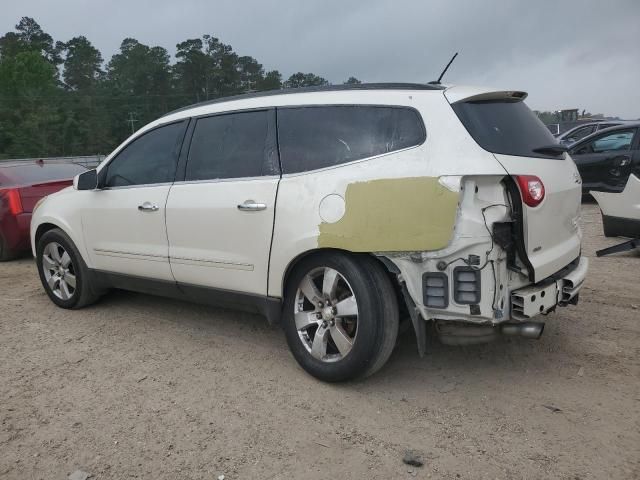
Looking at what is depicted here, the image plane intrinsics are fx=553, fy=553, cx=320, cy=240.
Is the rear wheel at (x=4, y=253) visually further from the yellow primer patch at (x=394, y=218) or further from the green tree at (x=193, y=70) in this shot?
the green tree at (x=193, y=70)

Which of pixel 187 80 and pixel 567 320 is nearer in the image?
pixel 567 320

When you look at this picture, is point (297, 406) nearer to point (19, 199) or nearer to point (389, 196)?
point (389, 196)

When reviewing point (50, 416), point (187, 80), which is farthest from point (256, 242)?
point (187, 80)

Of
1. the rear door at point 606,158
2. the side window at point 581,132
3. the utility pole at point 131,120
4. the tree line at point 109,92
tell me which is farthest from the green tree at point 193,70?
the rear door at point 606,158

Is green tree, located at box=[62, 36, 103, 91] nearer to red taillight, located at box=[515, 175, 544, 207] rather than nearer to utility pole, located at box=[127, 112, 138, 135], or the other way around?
utility pole, located at box=[127, 112, 138, 135]

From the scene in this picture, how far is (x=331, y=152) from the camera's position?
3.54m

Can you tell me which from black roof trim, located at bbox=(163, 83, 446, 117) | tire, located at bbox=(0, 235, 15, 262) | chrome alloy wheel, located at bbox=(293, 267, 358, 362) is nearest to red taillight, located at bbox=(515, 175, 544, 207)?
black roof trim, located at bbox=(163, 83, 446, 117)

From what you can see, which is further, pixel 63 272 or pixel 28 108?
pixel 28 108

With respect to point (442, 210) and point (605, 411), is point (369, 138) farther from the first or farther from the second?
point (605, 411)

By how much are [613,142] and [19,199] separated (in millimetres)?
10121

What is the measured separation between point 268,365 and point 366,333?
962 millimetres

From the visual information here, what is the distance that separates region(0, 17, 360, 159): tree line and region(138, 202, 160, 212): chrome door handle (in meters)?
58.4

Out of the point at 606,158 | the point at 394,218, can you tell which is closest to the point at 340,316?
the point at 394,218

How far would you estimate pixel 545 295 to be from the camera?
10.6ft
